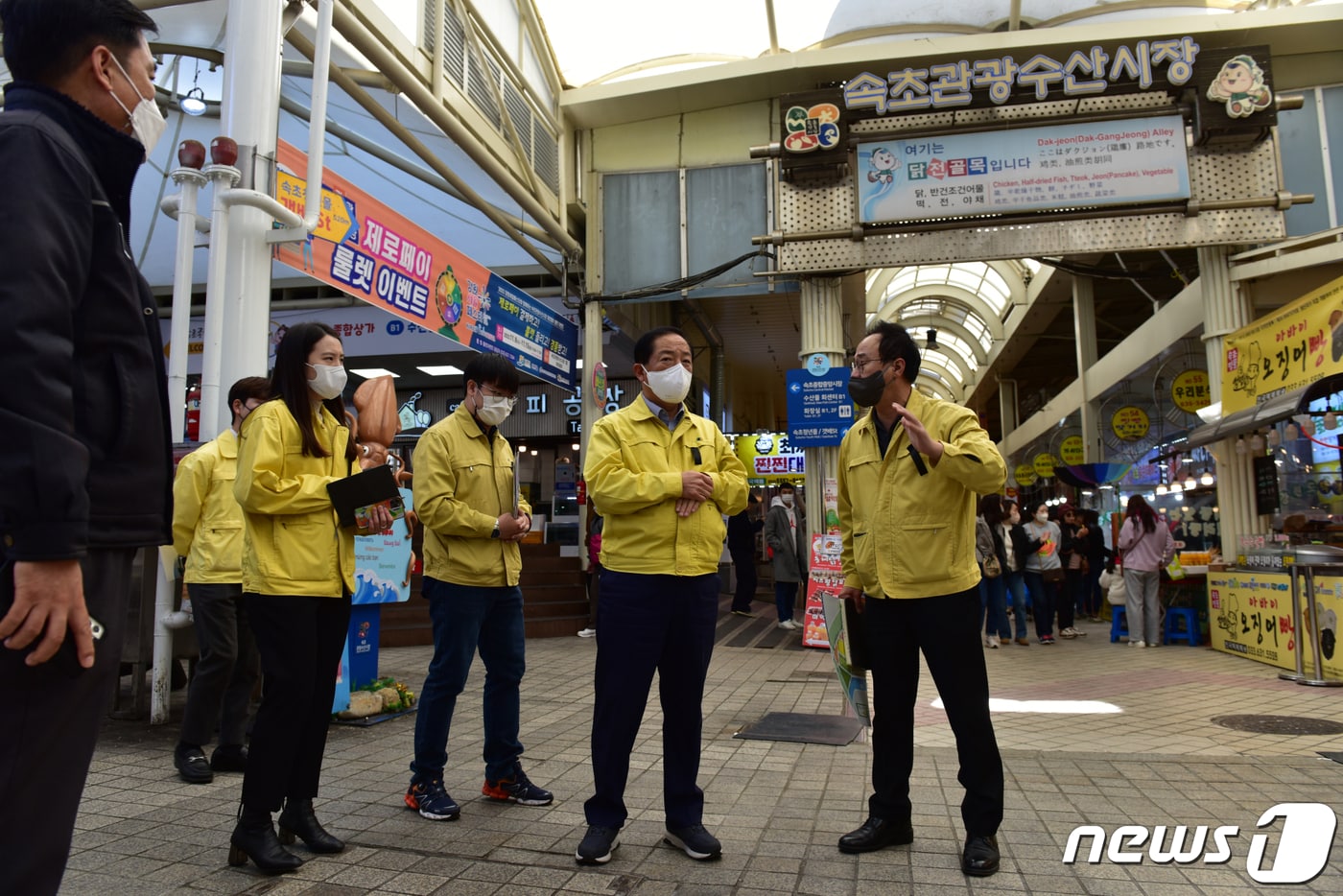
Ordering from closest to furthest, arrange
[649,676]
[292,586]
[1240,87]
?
1. [292,586]
2. [649,676]
3. [1240,87]

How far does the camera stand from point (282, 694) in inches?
114

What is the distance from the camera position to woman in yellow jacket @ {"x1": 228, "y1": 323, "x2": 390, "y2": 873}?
9.45 feet

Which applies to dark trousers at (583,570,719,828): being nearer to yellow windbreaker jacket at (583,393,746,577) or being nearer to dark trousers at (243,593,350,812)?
yellow windbreaker jacket at (583,393,746,577)

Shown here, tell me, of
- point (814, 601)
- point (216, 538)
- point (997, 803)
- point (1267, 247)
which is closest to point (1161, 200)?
point (1267, 247)

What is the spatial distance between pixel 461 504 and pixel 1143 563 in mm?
8960

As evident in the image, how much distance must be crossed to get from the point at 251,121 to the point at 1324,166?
11780 mm

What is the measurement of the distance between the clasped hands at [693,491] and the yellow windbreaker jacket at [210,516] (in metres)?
2.74

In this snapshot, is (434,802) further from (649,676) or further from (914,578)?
(914,578)

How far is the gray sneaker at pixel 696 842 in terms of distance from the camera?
2.97 metres

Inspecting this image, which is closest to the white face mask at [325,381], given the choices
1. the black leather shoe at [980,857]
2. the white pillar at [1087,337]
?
the black leather shoe at [980,857]

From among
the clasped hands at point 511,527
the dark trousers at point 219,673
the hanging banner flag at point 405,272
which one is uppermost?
the hanging banner flag at point 405,272

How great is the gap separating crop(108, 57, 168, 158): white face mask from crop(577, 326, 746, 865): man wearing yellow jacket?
174 cm

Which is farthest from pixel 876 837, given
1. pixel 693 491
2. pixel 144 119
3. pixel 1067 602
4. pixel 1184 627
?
pixel 1067 602

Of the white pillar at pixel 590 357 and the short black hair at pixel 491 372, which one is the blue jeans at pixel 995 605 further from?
the short black hair at pixel 491 372
